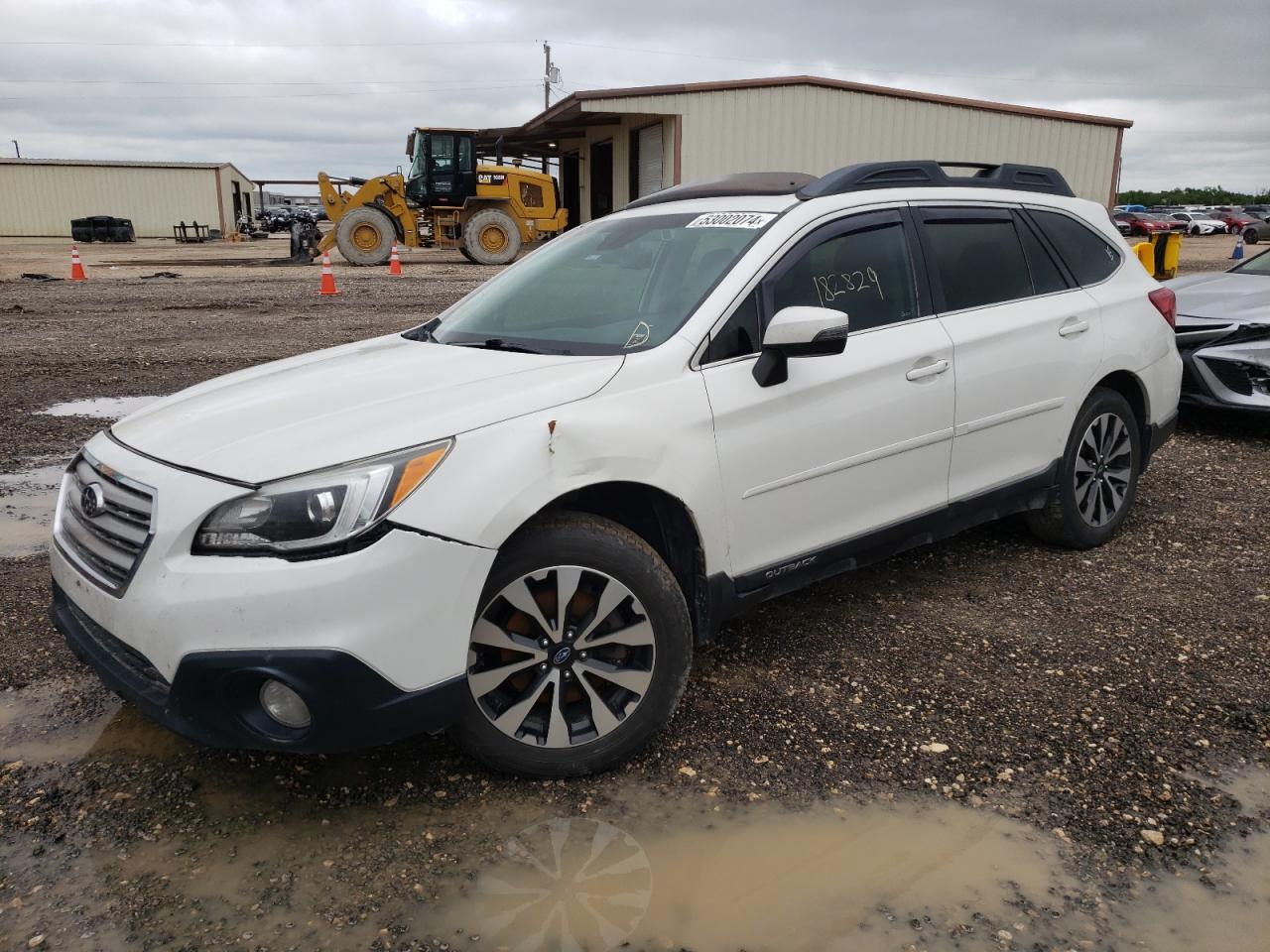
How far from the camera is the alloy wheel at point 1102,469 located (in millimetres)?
4469

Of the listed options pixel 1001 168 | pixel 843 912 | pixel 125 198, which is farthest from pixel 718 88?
pixel 125 198

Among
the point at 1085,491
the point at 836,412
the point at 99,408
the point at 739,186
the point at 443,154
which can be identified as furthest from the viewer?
the point at 443,154

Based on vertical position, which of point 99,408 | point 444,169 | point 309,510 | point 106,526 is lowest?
point 99,408

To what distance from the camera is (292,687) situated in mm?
2371

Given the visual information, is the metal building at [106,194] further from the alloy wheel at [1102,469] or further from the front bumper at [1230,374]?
the alloy wheel at [1102,469]

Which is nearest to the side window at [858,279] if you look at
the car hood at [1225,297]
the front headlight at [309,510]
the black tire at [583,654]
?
the black tire at [583,654]

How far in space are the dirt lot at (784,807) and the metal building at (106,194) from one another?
5046 cm

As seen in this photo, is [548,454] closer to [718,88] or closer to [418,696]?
[418,696]

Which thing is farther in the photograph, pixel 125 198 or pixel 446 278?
pixel 125 198

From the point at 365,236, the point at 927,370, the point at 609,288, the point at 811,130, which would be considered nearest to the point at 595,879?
the point at 609,288

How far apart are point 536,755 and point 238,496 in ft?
3.46

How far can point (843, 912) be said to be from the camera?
2377mm

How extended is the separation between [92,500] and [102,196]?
52999 millimetres

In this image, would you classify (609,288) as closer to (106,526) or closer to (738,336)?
(738,336)
